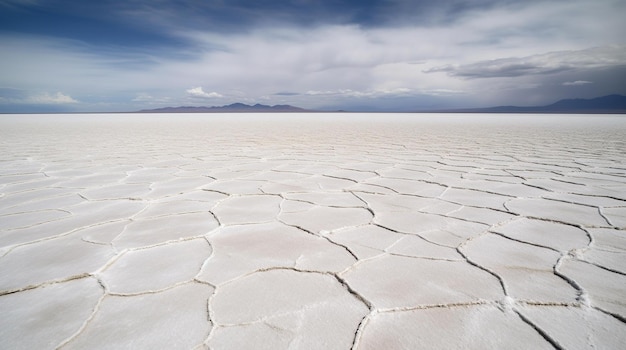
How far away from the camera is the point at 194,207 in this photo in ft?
5.90

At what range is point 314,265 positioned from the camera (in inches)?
43.8

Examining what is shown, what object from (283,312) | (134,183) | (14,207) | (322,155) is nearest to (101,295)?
(283,312)

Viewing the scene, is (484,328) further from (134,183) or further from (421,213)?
(134,183)

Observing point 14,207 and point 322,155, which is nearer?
point 14,207

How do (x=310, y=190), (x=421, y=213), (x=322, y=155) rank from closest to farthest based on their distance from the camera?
(x=421, y=213) → (x=310, y=190) → (x=322, y=155)

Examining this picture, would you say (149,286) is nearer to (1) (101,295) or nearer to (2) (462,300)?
(1) (101,295)

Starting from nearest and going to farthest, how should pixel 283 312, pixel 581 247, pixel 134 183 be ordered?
pixel 283 312 < pixel 581 247 < pixel 134 183

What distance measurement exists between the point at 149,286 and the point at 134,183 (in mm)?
1702

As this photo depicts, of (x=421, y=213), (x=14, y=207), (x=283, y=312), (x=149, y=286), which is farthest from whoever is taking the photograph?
(x=14, y=207)

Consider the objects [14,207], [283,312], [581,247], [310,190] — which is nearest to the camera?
[283,312]

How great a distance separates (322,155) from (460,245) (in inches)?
110

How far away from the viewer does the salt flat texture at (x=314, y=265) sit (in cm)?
78

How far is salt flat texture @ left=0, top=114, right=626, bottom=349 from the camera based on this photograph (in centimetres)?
78

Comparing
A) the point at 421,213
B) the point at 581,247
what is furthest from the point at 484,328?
the point at 421,213
